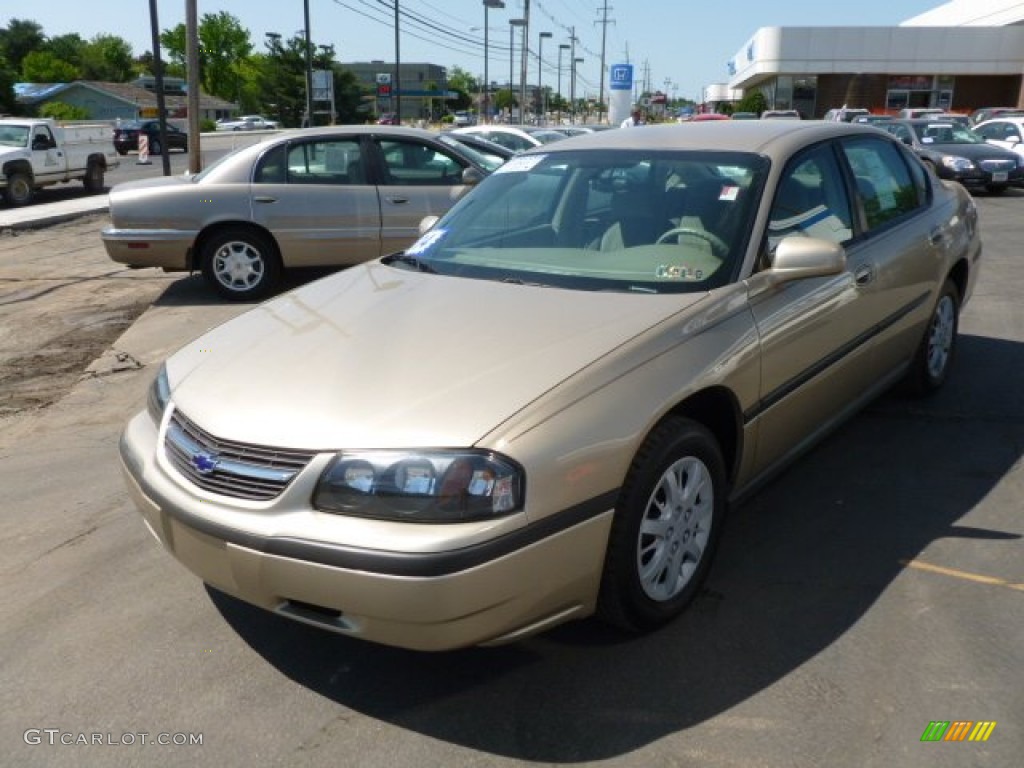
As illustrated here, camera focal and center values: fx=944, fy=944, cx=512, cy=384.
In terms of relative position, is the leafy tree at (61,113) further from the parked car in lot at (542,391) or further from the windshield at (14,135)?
the parked car in lot at (542,391)

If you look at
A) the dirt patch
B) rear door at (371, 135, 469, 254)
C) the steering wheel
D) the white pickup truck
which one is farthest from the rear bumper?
the white pickup truck

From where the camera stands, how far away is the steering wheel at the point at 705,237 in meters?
3.56

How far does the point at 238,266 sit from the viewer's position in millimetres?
8734

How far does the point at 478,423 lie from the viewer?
8.46 ft

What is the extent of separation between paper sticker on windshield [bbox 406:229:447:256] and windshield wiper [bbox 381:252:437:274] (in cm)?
3

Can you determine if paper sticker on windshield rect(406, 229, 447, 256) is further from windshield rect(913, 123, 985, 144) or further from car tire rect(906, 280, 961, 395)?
windshield rect(913, 123, 985, 144)

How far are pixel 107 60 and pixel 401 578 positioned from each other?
13991cm

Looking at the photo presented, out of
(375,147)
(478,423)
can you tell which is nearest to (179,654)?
(478,423)

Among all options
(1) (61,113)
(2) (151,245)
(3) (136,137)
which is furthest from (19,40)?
(2) (151,245)

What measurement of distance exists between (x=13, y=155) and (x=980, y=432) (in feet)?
61.6

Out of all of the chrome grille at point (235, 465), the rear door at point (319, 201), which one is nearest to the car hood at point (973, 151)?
the rear door at point (319, 201)

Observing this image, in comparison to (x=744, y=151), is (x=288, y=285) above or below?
below

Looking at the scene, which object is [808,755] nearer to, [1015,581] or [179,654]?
[1015,581]

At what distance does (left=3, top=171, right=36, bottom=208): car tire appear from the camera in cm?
1833
